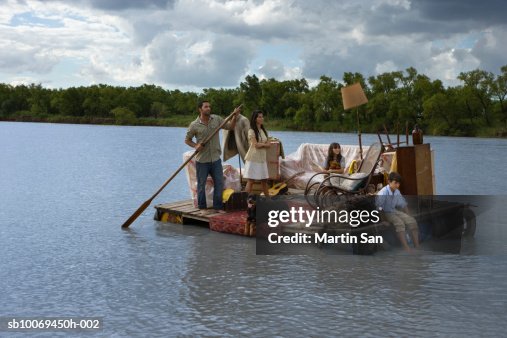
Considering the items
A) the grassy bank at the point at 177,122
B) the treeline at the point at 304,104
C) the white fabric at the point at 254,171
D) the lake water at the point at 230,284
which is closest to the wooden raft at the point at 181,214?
the lake water at the point at 230,284

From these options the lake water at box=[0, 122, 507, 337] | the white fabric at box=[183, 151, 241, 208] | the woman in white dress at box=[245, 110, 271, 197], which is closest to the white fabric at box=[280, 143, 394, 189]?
the white fabric at box=[183, 151, 241, 208]

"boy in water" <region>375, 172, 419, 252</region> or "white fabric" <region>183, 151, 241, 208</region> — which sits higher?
"white fabric" <region>183, 151, 241, 208</region>

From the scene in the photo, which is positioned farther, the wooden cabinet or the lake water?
the wooden cabinet

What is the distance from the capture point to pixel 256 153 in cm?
970

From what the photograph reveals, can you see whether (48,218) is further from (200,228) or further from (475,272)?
(475,272)

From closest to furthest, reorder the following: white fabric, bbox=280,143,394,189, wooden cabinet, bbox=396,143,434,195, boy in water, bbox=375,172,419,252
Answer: boy in water, bbox=375,172,419,252, wooden cabinet, bbox=396,143,434,195, white fabric, bbox=280,143,394,189

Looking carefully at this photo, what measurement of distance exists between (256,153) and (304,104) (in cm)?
8358

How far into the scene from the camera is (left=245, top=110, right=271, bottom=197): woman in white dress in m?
9.64

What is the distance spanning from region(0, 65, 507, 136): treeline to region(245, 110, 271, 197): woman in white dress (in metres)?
35.8

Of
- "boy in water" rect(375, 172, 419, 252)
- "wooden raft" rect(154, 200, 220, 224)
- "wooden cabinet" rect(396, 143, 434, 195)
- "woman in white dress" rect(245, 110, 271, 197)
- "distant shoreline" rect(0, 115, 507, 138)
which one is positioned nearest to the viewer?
"boy in water" rect(375, 172, 419, 252)

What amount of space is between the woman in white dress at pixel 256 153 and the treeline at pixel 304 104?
3579cm

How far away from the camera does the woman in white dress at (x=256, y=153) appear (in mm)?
9641

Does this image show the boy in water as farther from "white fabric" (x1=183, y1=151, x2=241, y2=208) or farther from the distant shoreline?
the distant shoreline

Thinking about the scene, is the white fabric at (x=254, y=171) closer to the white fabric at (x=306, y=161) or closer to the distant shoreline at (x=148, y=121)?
the white fabric at (x=306, y=161)
